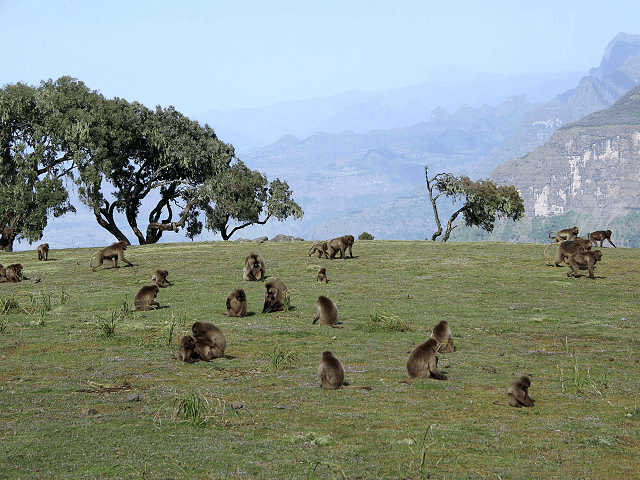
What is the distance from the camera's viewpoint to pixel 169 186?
62812mm

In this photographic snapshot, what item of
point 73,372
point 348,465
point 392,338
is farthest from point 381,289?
point 348,465

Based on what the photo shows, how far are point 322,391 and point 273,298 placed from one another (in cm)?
862

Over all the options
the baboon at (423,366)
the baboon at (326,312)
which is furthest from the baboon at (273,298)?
the baboon at (423,366)

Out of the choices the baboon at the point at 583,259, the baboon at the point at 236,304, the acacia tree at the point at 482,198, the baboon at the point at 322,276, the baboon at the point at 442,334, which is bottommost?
the baboon at the point at 442,334

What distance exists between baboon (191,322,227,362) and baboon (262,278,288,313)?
6.01 m

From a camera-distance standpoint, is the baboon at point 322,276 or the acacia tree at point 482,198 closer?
the baboon at point 322,276

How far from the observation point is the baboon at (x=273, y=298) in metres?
18.8

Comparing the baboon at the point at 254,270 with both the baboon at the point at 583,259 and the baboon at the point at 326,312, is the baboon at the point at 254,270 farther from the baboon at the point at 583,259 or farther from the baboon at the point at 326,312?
the baboon at the point at 583,259

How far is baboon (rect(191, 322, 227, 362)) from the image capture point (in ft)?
41.2

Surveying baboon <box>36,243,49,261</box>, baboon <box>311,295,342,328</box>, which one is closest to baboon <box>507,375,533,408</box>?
baboon <box>311,295,342,328</box>

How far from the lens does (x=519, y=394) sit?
31.2 feet

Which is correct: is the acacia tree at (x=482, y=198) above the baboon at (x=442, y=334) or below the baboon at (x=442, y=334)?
above

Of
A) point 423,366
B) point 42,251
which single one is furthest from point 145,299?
point 42,251

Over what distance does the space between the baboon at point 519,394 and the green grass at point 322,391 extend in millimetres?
166
